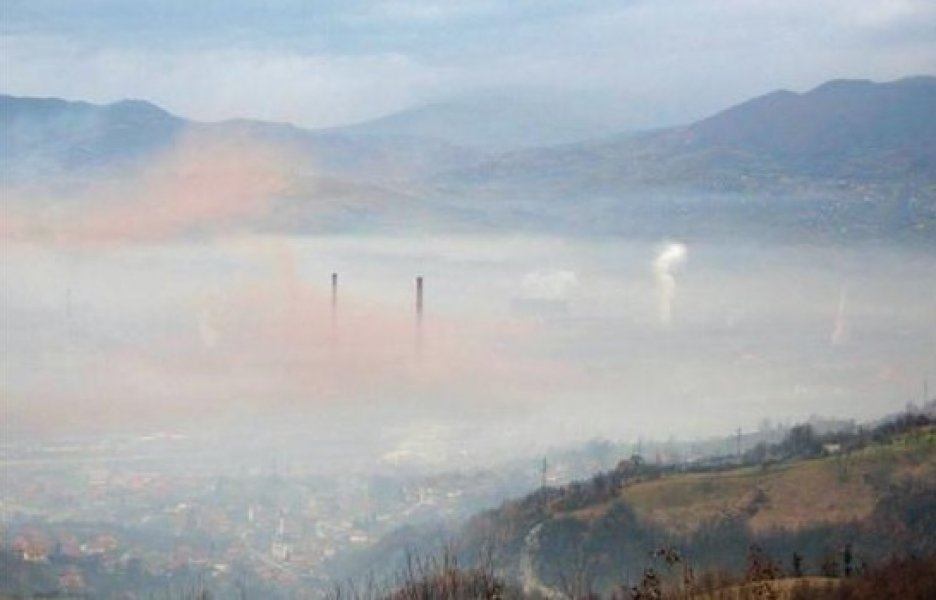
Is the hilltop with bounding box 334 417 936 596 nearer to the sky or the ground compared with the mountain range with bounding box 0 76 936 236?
nearer to the ground

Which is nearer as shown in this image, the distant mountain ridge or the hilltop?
the hilltop

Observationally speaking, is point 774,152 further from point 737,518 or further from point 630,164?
point 737,518

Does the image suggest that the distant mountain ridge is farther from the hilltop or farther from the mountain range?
the hilltop

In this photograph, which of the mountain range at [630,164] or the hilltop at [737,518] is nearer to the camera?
the hilltop at [737,518]

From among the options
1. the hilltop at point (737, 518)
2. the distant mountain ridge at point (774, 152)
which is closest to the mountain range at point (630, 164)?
the distant mountain ridge at point (774, 152)

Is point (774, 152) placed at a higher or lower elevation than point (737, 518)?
higher

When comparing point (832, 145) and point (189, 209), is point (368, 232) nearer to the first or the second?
point (189, 209)

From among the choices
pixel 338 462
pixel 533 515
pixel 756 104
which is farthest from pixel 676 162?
pixel 533 515

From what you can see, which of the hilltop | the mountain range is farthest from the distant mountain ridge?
the hilltop

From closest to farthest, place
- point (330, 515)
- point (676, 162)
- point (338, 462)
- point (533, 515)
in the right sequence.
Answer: point (533, 515) → point (330, 515) → point (338, 462) → point (676, 162)

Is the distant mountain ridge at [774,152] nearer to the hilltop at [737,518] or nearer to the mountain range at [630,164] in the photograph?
the mountain range at [630,164]

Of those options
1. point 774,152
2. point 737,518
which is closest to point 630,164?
point 774,152
